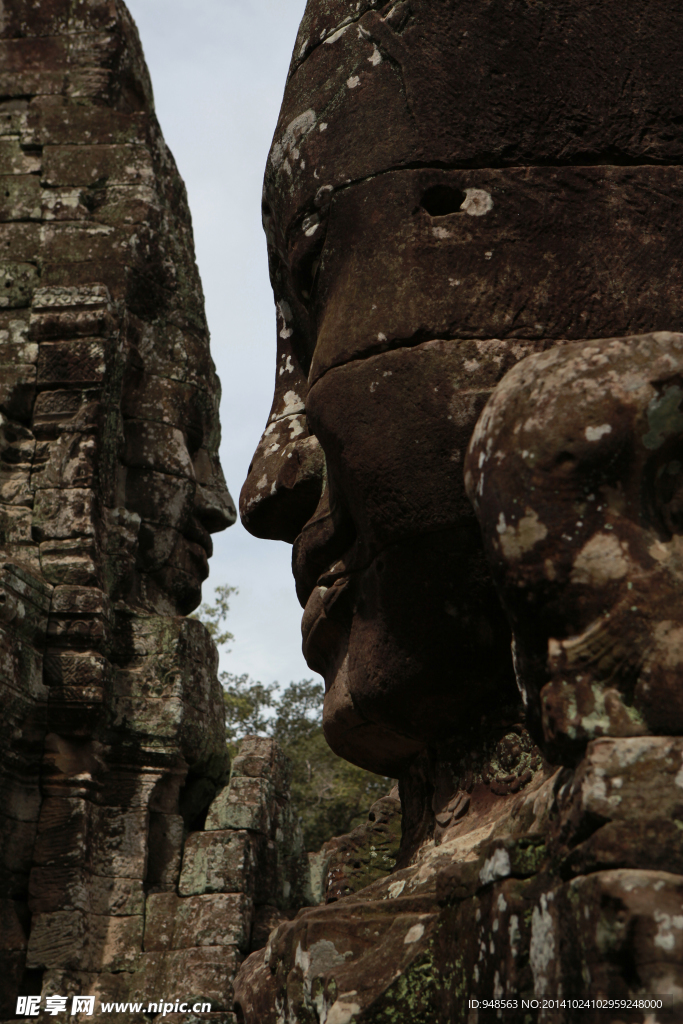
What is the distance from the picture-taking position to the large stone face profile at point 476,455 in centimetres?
187

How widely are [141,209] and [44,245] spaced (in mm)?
690

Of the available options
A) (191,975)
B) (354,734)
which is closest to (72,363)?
(191,975)

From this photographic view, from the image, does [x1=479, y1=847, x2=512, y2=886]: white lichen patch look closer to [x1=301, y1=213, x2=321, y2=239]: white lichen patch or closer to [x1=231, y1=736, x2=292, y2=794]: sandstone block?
[x1=301, y1=213, x2=321, y2=239]: white lichen patch

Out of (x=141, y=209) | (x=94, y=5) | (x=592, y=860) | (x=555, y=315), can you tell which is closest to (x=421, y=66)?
(x=555, y=315)

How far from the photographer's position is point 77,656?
263 inches

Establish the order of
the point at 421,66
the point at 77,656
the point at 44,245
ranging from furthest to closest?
the point at 44,245, the point at 77,656, the point at 421,66

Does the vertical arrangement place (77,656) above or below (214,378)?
below

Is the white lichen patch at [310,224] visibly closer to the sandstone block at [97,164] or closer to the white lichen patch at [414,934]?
the white lichen patch at [414,934]

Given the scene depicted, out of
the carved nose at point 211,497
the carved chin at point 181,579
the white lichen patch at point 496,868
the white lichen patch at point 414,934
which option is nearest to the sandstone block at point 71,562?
the carved chin at point 181,579

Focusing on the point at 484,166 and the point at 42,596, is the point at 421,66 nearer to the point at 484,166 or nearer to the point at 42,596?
the point at 484,166

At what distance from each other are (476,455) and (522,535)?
0.70 feet

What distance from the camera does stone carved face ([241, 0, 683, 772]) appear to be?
2477mm

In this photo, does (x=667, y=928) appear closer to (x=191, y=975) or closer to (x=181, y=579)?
(x=191, y=975)

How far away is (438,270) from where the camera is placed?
253cm
